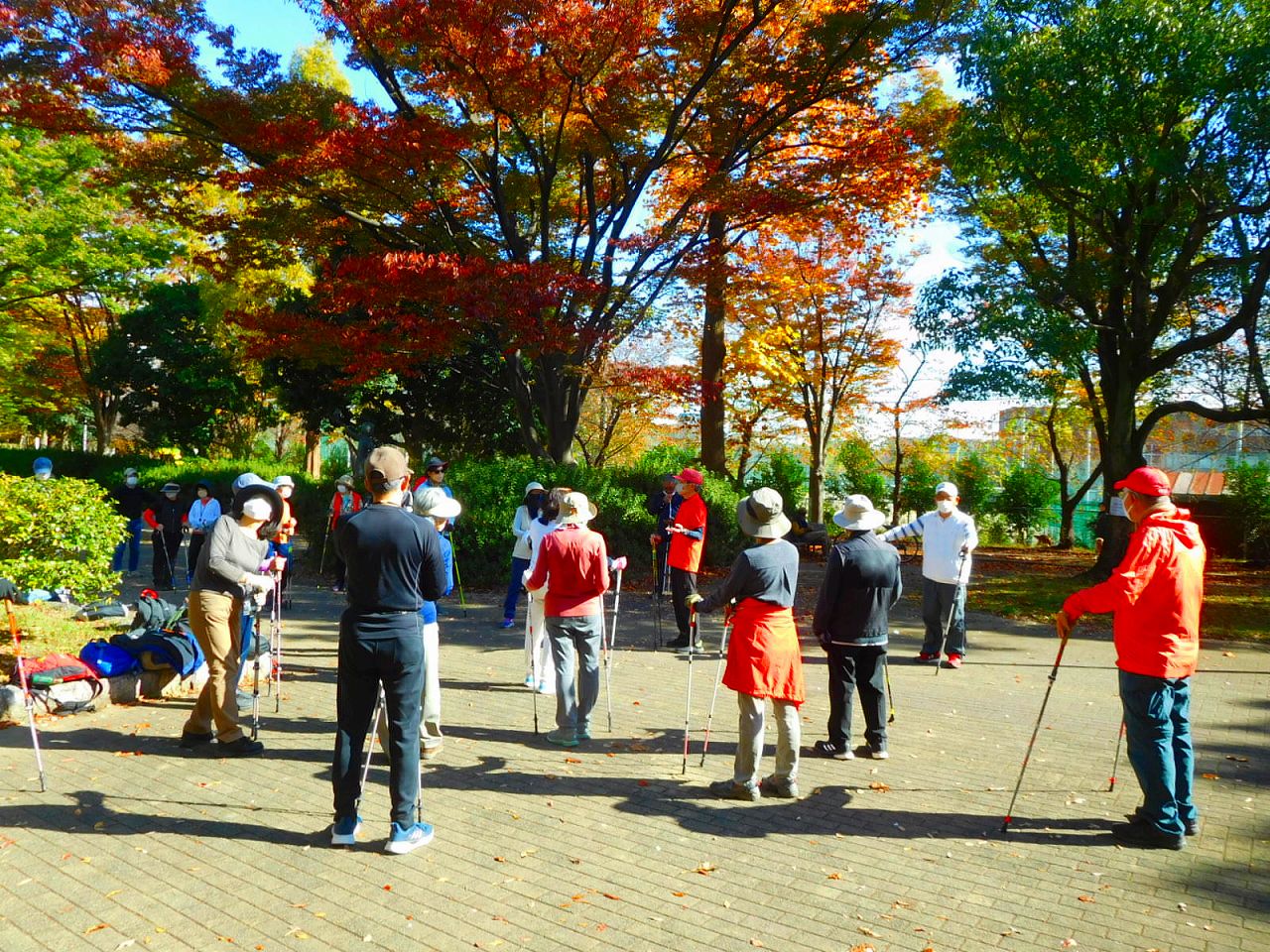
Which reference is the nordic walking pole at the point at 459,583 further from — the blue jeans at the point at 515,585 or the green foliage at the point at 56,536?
the green foliage at the point at 56,536

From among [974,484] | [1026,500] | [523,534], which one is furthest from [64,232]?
[1026,500]

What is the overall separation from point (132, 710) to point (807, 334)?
19088 millimetres

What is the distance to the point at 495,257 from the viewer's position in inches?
642

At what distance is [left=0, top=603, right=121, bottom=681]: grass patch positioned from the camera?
27.8 feet

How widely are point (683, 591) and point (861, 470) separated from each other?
21273 mm

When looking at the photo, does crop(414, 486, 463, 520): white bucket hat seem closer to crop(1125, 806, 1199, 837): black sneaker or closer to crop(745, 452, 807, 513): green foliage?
crop(1125, 806, 1199, 837): black sneaker

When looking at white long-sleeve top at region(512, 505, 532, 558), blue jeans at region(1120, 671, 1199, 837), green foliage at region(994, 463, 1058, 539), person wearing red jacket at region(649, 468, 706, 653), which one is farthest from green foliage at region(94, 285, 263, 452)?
blue jeans at region(1120, 671, 1199, 837)

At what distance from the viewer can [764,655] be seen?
5.47 metres

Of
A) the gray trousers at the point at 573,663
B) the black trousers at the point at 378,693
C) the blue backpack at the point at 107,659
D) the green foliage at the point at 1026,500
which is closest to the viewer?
the black trousers at the point at 378,693

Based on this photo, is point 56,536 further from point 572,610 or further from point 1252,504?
point 1252,504

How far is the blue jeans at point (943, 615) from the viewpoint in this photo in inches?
381

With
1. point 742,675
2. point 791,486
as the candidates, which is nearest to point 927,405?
point 791,486

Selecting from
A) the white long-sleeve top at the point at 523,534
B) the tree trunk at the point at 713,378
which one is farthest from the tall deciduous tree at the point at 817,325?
the white long-sleeve top at the point at 523,534

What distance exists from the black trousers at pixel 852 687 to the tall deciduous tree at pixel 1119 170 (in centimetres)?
932
